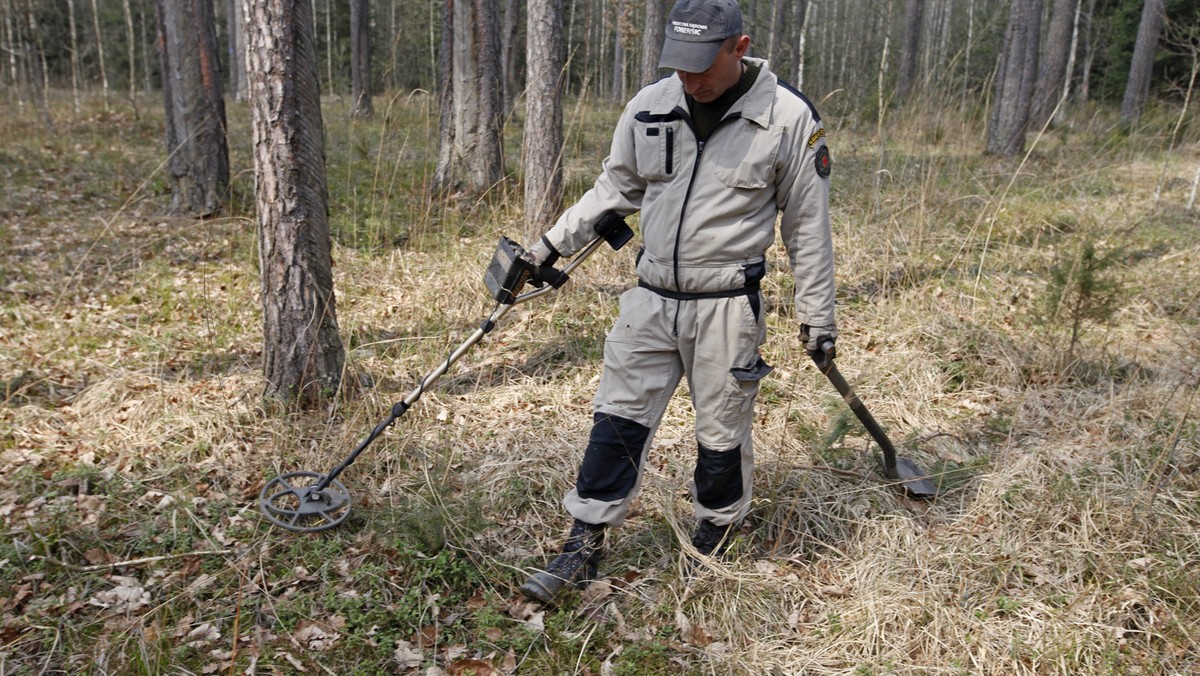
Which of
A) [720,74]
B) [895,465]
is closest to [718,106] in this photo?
[720,74]

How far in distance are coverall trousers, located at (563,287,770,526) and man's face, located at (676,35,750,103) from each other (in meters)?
0.76

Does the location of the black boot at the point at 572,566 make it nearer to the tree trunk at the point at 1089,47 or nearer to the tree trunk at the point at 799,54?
the tree trunk at the point at 799,54

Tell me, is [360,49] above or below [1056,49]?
below

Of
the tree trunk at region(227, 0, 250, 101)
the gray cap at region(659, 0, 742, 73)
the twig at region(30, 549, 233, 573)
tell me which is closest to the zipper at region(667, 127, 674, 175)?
the gray cap at region(659, 0, 742, 73)

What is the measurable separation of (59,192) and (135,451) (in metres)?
7.06

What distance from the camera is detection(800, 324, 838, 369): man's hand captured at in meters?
3.14

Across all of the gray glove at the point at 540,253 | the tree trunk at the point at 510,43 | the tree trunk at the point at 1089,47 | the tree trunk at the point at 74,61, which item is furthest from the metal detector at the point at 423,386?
the tree trunk at the point at 1089,47

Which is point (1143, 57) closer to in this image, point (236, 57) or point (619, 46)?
point (619, 46)

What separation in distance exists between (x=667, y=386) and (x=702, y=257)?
1.85 ft

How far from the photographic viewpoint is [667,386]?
324 centimetres

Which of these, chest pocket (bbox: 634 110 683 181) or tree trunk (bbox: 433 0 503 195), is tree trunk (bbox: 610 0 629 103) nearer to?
tree trunk (bbox: 433 0 503 195)

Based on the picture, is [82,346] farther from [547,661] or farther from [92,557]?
[547,661]

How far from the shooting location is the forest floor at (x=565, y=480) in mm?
3045

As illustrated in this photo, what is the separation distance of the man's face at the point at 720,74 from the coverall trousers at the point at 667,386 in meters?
0.76
